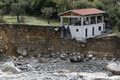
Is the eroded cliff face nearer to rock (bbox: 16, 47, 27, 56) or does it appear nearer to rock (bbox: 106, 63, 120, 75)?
rock (bbox: 16, 47, 27, 56)

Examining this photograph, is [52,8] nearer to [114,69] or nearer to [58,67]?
[58,67]

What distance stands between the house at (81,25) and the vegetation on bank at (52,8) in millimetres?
3981

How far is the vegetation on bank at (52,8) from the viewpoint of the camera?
53.0 m

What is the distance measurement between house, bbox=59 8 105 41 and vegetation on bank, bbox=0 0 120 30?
3981mm

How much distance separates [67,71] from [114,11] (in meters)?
22.3

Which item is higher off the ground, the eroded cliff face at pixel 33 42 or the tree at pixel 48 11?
the tree at pixel 48 11

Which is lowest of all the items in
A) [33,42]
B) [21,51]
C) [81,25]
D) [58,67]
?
[58,67]

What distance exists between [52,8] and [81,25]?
40.0 ft

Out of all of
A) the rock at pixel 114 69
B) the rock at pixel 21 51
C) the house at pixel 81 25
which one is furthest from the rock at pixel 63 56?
the rock at pixel 114 69

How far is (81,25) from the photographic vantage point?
4569 centimetres

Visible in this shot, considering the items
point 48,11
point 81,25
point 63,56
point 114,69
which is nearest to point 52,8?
point 48,11

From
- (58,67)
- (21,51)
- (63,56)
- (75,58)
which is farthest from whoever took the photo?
(21,51)

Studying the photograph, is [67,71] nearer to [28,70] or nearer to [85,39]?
[28,70]

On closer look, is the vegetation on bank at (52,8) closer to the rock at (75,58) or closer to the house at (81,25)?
the house at (81,25)
